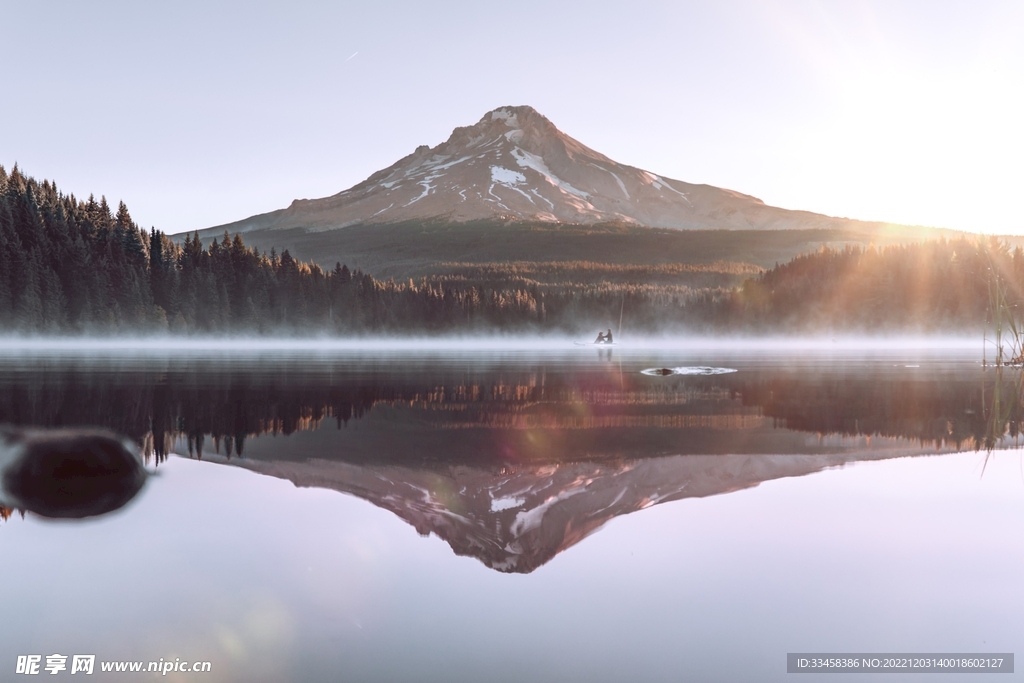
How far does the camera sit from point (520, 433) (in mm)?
15234

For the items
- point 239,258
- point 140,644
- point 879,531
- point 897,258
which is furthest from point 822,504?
point 897,258

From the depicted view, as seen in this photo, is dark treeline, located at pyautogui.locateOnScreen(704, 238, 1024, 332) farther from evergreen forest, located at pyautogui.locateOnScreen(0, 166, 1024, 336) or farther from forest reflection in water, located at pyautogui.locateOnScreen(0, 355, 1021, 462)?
forest reflection in water, located at pyautogui.locateOnScreen(0, 355, 1021, 462)

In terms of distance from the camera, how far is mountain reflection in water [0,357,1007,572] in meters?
9.45

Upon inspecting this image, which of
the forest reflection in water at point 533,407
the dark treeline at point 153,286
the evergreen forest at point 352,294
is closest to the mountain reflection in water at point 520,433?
the forest reflection in water at point 533,407

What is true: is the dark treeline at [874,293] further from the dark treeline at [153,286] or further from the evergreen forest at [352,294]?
the dark treeline at [153,286]

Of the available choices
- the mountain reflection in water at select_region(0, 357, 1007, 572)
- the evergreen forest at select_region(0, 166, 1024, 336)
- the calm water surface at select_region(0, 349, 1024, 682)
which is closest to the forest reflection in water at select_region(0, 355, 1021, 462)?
the mountain reflection in water at select_region(0, 357, 1007, 572)

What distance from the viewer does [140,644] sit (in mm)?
5555

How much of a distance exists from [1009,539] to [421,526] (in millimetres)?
5855

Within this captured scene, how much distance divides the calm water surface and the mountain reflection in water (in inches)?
3.2

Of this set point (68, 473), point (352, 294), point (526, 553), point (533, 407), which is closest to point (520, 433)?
point (533, 407)

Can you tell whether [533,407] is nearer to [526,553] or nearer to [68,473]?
[68,473]

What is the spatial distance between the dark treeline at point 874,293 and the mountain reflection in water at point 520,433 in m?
106

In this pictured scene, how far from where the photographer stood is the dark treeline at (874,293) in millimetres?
121438

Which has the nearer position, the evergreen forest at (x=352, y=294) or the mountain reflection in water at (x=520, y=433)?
the mountain reflection in water at (x=520, y=433)
